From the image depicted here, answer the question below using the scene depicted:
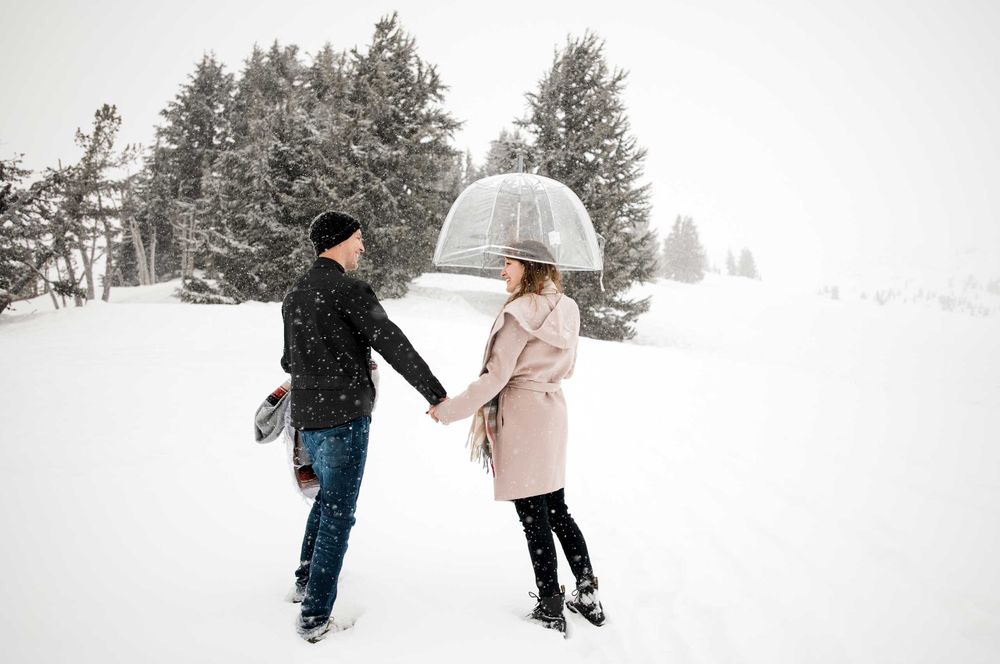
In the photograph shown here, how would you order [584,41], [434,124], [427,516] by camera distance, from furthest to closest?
[434,124] → [584,41] → [427,516]

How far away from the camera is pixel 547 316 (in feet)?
9.08

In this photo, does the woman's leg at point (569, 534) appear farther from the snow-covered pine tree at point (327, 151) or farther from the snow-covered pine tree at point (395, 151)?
the snow-covered pine tree at point (327, 151)

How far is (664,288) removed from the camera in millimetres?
30469

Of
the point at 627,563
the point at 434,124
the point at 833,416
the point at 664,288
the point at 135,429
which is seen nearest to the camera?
the point at 627,563

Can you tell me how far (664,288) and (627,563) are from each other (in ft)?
94.0

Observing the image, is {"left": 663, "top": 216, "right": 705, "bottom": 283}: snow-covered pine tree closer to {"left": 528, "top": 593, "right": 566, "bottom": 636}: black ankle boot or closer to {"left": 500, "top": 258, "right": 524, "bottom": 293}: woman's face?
{"left": 500, "top": 258, "right": 524, "bottom": 293}: woman's face

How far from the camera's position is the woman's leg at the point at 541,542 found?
2.83 meters

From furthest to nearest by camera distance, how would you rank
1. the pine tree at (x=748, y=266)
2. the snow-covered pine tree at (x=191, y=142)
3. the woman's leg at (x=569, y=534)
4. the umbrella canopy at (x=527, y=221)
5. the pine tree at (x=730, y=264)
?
the pine tree at (x=730, y=264)
the pine tree at (x=748, y=266)
the snow-covered pine tree at (x=191, y=142)
the umbrella canopy at (x=527, y=221)
the woman's leg at (x=569, y=534)

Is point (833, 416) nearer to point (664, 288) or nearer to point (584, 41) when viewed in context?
point (584, 41)

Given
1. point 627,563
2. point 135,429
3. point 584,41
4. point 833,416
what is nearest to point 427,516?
point 627,563

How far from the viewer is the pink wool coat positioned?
8.97 ft

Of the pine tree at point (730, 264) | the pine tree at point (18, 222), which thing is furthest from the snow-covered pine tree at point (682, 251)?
the pine tree at point (18, 222)

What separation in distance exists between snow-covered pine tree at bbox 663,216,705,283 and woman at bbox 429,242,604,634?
47.7 meters

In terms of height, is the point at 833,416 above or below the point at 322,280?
below
